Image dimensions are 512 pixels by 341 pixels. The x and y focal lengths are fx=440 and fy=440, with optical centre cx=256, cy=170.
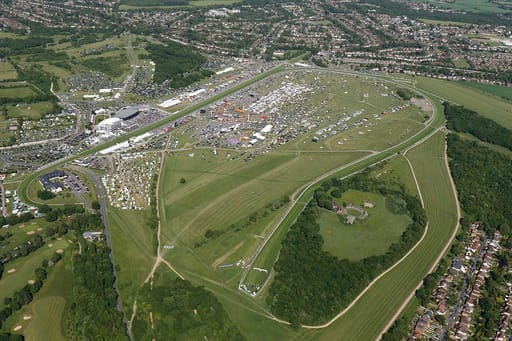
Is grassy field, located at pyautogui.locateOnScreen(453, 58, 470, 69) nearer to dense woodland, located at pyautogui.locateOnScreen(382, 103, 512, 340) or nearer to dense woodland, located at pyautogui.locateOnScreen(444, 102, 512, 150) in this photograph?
dense woodland, located at pyautogui.locateOnScreen(382, 103, 512, 340)

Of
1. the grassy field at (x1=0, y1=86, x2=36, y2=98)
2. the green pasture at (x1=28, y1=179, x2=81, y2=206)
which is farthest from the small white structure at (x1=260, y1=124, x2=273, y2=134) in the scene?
the grassy field at (x1=0, y1=86, x2=36, y2=98)

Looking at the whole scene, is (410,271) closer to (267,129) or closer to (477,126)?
(267,129)

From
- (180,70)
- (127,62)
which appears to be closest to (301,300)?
(180,70)

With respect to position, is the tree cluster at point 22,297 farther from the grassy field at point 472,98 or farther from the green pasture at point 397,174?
the grassy field at point 472,98

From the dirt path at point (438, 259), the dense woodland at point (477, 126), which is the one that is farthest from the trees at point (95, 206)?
the dense woodland at point (477, 126)

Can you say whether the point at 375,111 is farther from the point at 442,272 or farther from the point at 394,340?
the point at 394,340
